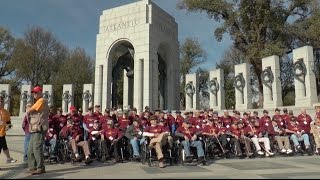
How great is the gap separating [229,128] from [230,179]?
480cm

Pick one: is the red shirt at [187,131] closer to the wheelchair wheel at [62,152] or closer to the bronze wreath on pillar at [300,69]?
the wheelchair wheel at [62,152]

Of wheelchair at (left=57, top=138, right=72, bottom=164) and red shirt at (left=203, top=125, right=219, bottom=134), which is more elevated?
red shirt at (left=203, top=125, right=219, bottom=134)

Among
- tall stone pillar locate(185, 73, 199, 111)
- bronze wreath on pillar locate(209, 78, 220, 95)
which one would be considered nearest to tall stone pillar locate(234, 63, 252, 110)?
bronze wreath on pillar locate(209, 78, 220, 95)

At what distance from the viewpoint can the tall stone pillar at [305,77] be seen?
57.7 ft

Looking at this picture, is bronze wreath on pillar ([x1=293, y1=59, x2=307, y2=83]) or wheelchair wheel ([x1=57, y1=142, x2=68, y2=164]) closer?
wheelchair wheel ([x1=57, y1=142, x2=68, y2=164])

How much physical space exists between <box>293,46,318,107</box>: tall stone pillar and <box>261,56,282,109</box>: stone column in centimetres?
111

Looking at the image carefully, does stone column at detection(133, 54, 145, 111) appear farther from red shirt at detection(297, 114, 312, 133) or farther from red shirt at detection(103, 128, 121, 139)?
red shirt at detection(103, 128, 121, 139)

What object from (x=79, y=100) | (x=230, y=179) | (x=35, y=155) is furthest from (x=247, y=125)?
(x=79, y=100)

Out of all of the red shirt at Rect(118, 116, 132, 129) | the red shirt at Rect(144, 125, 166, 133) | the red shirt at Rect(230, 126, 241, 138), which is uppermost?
the red shirt at Rect(118, 116, 132, 129)

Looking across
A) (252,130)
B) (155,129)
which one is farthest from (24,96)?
(252,130)

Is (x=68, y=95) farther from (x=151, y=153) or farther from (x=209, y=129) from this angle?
(x=151, y=153)

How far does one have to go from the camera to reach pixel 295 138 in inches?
463

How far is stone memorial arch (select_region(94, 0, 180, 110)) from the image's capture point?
22.3m

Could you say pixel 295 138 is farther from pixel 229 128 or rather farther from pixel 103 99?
pixel 103 99
